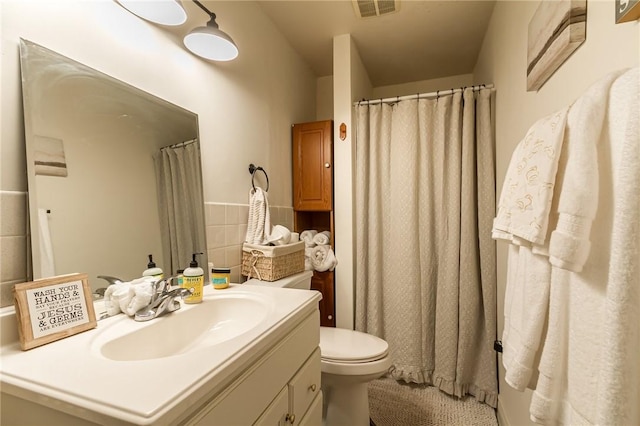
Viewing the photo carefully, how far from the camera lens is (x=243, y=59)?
1518 mm

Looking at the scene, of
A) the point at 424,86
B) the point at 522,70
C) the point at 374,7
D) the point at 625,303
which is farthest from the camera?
the point at 424,86

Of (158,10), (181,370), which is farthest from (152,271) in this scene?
(158,10)

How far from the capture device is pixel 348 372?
122cm

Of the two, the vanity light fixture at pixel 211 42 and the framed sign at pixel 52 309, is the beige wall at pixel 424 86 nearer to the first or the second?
the vanity light fixture at pixel 211 42

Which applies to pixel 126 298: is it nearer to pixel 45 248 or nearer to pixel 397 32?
pixel 45 248

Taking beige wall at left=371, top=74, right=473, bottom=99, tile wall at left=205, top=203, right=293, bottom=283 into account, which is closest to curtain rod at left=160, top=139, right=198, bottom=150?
tile wall at left=205, top=203, right=293, bottom=283

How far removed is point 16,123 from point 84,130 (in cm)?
14

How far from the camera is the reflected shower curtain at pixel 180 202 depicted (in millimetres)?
1030

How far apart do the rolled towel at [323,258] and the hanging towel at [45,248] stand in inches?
53.4

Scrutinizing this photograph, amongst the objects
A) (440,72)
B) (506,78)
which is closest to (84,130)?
(506,78)

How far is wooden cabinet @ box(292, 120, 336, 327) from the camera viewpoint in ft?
6.40

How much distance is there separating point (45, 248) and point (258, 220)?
87cm

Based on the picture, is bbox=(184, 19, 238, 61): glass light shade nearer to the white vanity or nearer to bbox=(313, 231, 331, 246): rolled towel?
the white vanity

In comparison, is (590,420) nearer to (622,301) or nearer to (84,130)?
(622,301)
